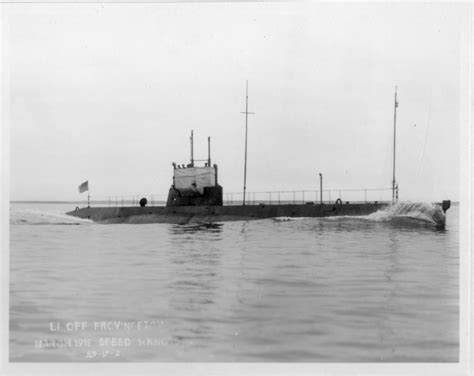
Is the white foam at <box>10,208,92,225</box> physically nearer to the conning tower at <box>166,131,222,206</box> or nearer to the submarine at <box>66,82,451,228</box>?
the submarine at <box>66,82,451,228</box>

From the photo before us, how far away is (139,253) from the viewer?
1930 centimetres

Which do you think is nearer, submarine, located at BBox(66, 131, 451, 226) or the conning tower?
submarine, located at BBox(66, 131, 451, 226)

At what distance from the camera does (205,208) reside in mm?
38906

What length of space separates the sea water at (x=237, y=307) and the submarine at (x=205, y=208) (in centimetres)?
1805

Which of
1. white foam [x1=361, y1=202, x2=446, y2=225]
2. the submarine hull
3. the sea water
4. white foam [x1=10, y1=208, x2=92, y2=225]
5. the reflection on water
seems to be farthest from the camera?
white foam [x1=10, y1=208, x2=92, y2=225]

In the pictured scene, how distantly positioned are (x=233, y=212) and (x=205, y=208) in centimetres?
227

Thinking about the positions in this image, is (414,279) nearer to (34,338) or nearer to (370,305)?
(370,305)

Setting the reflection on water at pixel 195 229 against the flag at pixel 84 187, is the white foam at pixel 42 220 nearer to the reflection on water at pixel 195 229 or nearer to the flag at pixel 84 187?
the flag at pixel 84 187

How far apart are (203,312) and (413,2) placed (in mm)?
9717

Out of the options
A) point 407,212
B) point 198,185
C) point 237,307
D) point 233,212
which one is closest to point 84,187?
point 198,185

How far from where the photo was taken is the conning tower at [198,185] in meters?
40.0

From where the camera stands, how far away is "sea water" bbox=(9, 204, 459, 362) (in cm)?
905

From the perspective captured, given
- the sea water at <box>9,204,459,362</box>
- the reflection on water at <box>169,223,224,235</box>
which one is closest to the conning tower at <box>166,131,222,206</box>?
the reflection on water at <box>169,223,224,235</box>

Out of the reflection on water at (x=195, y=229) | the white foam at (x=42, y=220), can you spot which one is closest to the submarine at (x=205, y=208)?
the white foam at (x=42, y=220)
